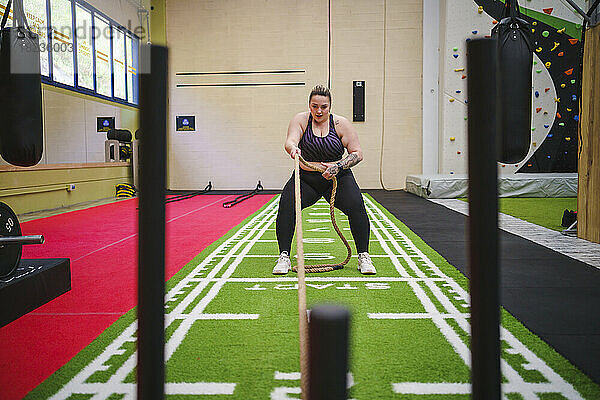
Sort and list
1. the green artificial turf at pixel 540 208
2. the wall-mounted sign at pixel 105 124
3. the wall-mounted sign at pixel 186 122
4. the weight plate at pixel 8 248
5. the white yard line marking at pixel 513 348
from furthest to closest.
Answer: the wall-mounted sign at pixel 186 122, the wall-mounted sign at pixel 105 124, the green artificial turf at pixel 540 208, the weight plate at pixel 8 248, the white yard line marking at pixel 513 348

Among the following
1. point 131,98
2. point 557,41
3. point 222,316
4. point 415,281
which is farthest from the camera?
point 131,98

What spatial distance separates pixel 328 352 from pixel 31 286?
243cm

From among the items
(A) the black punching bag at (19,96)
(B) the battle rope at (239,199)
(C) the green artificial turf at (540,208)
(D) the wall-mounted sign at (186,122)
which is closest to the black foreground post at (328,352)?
(A) the black punching bag at (19,96)

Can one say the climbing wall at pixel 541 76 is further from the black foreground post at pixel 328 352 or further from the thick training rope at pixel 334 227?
the black foreground post at pixel 328 352

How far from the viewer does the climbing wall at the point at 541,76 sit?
8984mm

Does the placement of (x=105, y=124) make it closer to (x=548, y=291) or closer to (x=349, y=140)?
(x=349, y=140)

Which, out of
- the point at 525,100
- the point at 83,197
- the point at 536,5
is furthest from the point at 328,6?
the point at 525,100

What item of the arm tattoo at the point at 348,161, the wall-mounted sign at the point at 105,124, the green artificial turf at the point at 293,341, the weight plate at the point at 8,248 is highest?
the wall-mounted sign at the point at 105,124

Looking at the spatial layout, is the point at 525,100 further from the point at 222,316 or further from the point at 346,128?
the point at 346,128

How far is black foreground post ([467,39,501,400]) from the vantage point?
0.39 meters

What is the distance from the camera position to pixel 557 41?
29.5 feet

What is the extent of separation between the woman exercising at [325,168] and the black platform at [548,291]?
2.30 ft

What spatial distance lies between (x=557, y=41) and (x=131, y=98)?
7582 millimetres

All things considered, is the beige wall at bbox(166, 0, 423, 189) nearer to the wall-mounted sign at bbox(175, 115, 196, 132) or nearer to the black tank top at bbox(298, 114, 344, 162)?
the wall-mounted sign at bbox(175, 115, 196, 132)
